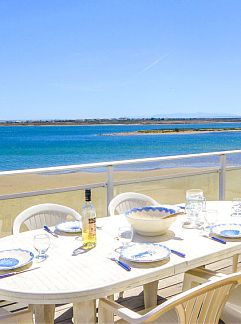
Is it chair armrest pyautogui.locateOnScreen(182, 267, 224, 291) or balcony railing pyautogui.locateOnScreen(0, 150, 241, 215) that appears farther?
balcony railing pyautogui.locateOnScreen(0, 150, 241, 215)

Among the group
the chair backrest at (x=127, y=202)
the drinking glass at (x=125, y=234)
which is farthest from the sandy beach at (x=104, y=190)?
the drinking glass at (x=125, y=234)

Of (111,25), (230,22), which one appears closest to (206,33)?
(230,22)

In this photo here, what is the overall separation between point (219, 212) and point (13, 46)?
26810 millimetres

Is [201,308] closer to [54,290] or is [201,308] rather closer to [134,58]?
[54,290]

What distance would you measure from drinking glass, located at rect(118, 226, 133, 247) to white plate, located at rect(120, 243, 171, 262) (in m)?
0.15

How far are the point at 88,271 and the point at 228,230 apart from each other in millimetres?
935

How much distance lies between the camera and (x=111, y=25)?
17.9m

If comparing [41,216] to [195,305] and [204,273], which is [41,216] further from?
[195,305]

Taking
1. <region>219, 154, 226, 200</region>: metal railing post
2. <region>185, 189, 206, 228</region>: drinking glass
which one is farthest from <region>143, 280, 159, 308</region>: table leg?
<region>219, 154, 226, 200</region>: metal railing post

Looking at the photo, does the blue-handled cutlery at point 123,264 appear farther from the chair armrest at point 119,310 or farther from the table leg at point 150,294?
the table leg at point 150,294

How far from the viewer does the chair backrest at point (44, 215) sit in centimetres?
304

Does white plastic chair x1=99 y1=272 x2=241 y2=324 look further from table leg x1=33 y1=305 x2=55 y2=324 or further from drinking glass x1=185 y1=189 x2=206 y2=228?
drinking glass x1=185 y1=189 x2=206 y2=228

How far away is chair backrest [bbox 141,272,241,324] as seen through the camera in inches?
64.5

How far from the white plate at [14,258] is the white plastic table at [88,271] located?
75 mm
